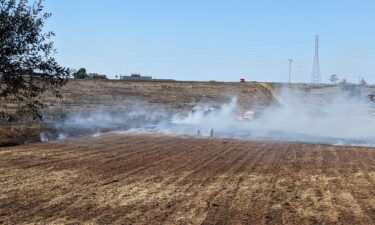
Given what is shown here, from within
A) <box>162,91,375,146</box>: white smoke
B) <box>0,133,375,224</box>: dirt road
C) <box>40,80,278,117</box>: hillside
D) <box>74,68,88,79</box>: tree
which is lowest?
<box>162,91,375,146</box>: white smoke

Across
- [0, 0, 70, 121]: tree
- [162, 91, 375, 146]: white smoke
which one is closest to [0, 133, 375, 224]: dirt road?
[0, 0, 70, 121]: tree

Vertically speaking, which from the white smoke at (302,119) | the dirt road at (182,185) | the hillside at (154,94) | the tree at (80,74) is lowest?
the white smoke at (302,119)

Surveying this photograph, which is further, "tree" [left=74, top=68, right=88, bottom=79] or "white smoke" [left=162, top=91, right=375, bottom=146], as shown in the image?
"white smoke" [left=162, top=91, right=375, bottom=146]

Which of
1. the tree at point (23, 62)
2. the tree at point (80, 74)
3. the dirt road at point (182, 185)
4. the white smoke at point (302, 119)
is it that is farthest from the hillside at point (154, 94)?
the tree at point (23, 62)

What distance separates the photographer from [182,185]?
15.3 metres

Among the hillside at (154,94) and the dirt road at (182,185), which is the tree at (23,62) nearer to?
the dirt road at (182,185)

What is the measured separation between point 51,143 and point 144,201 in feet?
47.7

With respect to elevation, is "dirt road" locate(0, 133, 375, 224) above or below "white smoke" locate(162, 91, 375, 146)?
above

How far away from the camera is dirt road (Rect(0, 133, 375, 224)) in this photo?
11.5m

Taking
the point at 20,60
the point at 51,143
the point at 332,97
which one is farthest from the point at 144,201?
the point at 332,97

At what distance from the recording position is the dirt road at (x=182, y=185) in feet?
37.8

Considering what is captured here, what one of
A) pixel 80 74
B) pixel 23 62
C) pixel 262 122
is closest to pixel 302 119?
pixel 262 122

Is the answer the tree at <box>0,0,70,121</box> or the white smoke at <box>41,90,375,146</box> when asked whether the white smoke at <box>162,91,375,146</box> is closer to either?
the white smoke at <box>41,90,375,146</box>

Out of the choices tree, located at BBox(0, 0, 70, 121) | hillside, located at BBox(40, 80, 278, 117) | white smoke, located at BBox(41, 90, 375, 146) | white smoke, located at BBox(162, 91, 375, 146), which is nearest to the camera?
tree, located at BBox(0, 0, 70, 121)
